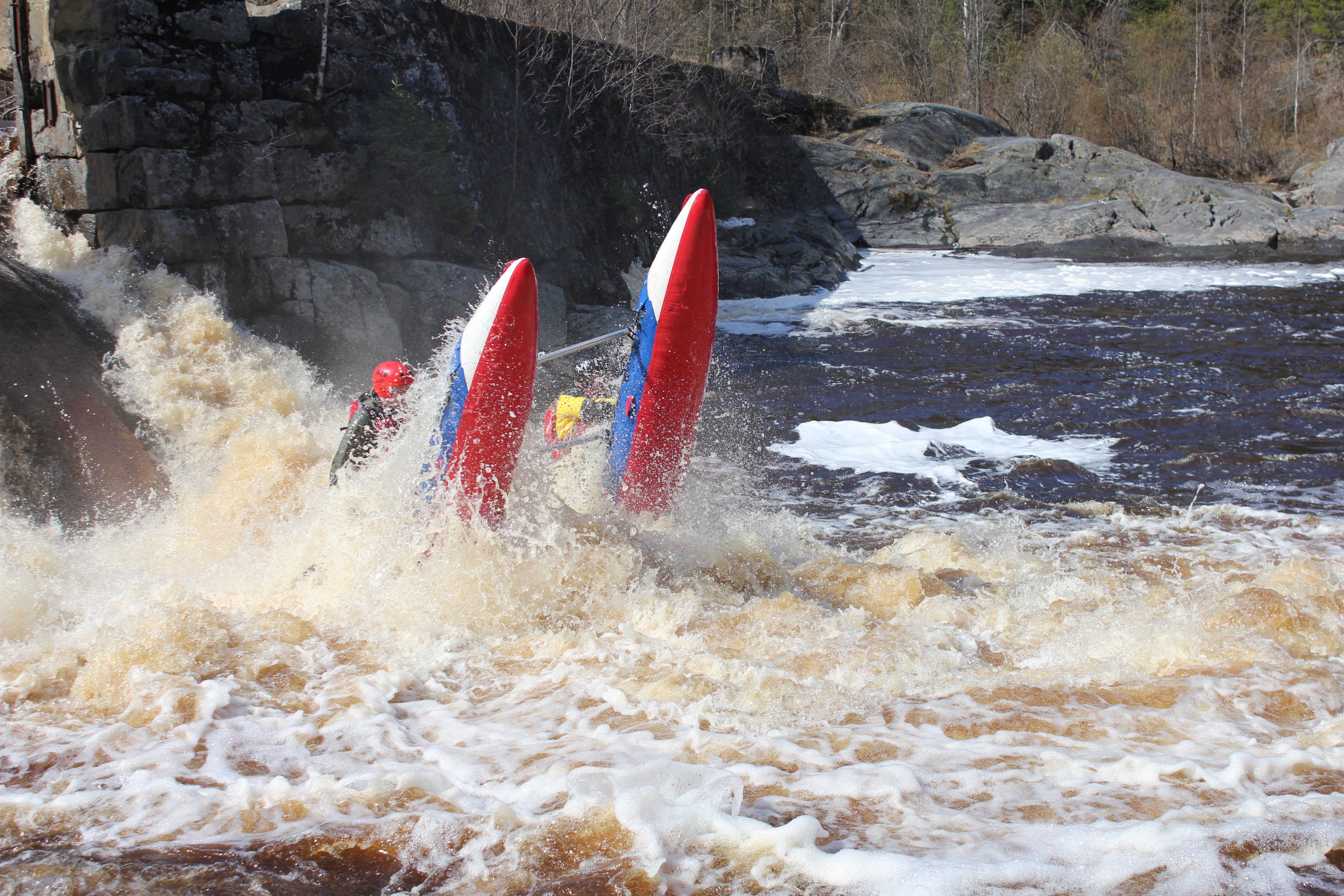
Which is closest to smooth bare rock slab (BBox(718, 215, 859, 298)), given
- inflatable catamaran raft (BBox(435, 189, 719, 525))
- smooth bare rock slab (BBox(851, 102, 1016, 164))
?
smooth bare rock slab (BBox(851, 102, 1016, 164))

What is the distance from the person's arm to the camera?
17.2ft

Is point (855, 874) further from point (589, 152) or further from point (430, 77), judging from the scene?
point (589, 152)

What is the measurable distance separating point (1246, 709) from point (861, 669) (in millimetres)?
1381

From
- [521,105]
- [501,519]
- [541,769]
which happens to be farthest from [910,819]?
[521,105]

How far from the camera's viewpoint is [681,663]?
3.88 meters

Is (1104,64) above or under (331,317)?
above

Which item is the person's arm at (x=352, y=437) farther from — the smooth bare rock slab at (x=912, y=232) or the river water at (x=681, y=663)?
the smooth bare rock slab at (x=912, y=232)

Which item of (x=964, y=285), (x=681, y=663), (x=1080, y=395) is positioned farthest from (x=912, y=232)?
(x=681, y=663)

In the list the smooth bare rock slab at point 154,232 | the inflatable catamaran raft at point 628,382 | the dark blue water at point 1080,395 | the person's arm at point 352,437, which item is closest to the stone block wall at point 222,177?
the smooth bare rock slab at point 154,232

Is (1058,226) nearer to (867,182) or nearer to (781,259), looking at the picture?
(867,182)

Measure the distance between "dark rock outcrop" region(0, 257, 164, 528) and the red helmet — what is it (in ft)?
6.99

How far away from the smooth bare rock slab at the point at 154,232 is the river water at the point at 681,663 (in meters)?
0.22

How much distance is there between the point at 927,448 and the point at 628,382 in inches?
131

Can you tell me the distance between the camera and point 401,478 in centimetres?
489
